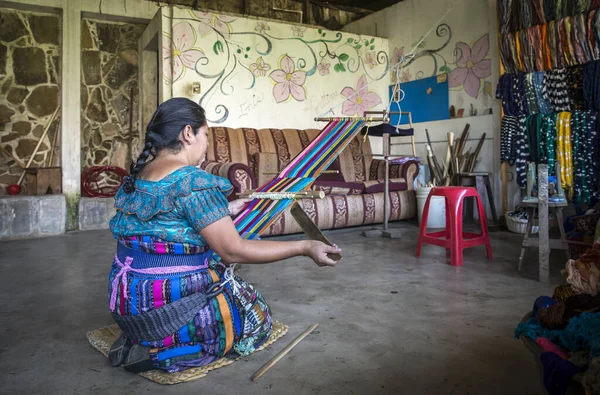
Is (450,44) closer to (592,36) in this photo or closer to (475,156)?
(475,156)

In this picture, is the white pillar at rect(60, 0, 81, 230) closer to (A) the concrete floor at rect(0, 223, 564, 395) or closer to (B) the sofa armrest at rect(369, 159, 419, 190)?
(A) the concrete floor at rect(0, 223, 564, 395)

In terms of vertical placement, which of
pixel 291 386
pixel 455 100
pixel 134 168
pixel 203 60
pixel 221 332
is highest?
pixel 203 60

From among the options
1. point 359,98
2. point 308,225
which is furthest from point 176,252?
point 359,98

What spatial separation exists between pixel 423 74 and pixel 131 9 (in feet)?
11.7

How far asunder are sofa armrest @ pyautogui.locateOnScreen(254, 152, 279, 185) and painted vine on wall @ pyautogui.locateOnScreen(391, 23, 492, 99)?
4.93 feet

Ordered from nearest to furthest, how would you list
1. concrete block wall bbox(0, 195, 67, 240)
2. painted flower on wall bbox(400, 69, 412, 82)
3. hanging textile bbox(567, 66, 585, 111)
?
hanging textile bbox(567, 66, 585, 111)
concrete block wall bbox(0, 195, 67, 240)
painted flower on wall bbox(400, 69, 412, 82)

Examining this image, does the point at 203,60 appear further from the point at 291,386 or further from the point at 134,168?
the point at 291,386

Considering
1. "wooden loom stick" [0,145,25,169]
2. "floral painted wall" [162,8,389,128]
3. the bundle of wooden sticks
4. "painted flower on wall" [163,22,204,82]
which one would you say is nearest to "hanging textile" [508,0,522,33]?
the bundle of wooden sticks

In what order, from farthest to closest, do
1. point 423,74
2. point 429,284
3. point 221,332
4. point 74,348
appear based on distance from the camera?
point 423,74 → point 429,284 → point 74,348 → point 221,332

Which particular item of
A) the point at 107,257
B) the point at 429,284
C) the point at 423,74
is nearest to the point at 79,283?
the point at 107,257

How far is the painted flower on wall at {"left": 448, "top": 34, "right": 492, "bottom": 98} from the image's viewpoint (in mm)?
4672

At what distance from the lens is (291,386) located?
4.66 ft

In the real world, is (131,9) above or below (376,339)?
above

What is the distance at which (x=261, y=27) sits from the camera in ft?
16.5
